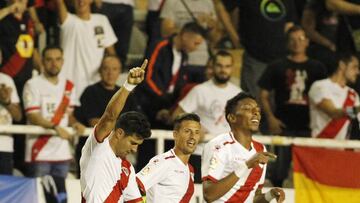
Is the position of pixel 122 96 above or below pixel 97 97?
above

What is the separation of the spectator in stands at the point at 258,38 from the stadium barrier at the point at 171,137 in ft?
5.65

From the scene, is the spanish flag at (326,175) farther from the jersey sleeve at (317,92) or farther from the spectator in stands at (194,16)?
the spectator in stands at (194,16)

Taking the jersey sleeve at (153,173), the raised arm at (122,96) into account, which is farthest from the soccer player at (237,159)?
the raised arm at (122,96)

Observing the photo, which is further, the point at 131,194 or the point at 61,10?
the point at 61,10

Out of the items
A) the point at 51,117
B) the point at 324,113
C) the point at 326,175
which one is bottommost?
the point at 326,175

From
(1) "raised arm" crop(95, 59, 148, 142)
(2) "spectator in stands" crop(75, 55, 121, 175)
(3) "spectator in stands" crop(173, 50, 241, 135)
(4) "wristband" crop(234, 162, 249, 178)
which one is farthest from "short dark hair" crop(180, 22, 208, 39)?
(1) "raised arm" crop(95, 59, 148, 142)

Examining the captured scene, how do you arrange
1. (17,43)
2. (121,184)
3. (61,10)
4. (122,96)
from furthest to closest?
1. (61,10)
2. (17,43)
3. (121,184)
4. (122,96)

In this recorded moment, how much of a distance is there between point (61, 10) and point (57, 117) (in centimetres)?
156

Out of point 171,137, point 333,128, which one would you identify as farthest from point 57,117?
point 333,128

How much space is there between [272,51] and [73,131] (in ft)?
11.4

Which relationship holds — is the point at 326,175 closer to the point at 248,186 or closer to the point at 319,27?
the point at 248,186

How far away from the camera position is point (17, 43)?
42.8 ft

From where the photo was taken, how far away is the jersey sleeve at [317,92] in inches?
542

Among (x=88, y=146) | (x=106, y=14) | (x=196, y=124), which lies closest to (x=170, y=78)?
(x=106, y=14)
